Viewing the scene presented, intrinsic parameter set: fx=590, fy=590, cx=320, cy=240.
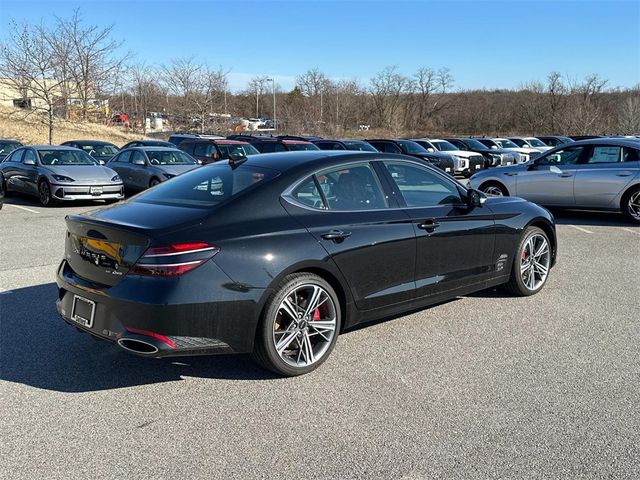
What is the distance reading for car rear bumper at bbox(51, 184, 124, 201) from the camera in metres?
13.6

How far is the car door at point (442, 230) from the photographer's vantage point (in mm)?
4922

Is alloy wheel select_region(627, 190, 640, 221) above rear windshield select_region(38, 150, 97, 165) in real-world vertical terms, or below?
below

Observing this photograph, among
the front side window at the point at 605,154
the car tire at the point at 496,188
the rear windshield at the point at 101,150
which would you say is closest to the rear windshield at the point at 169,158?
the rear windshield at the point at 101,150

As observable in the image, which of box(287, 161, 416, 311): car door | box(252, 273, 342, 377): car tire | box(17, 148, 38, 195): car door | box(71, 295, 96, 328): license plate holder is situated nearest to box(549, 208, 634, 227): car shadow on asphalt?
box(287, 161, 416, 311): car door

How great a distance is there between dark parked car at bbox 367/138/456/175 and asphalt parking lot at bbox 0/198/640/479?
1702 centimetres

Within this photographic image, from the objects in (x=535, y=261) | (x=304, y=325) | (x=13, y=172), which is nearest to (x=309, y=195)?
(x=304, y=325)

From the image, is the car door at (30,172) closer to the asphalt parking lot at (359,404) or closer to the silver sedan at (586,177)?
the asphalt parking lot at (359,404)

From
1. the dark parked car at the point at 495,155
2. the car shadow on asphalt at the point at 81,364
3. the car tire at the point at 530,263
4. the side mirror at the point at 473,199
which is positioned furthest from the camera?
the dark parked car at the point at 495,155

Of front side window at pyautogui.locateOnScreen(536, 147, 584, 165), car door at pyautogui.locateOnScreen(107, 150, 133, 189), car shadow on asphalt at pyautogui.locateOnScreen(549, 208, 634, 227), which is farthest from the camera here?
car door at pyautogui.locateOnScreen(107, 150, 133, 189)

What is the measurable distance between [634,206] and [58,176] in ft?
40.7

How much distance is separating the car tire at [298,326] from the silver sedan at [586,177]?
8905 millimetres

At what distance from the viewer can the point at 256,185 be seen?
4.25 m

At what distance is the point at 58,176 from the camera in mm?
13727

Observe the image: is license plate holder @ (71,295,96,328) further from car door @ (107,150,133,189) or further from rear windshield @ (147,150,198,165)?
car door @ (107,150,133,189)
